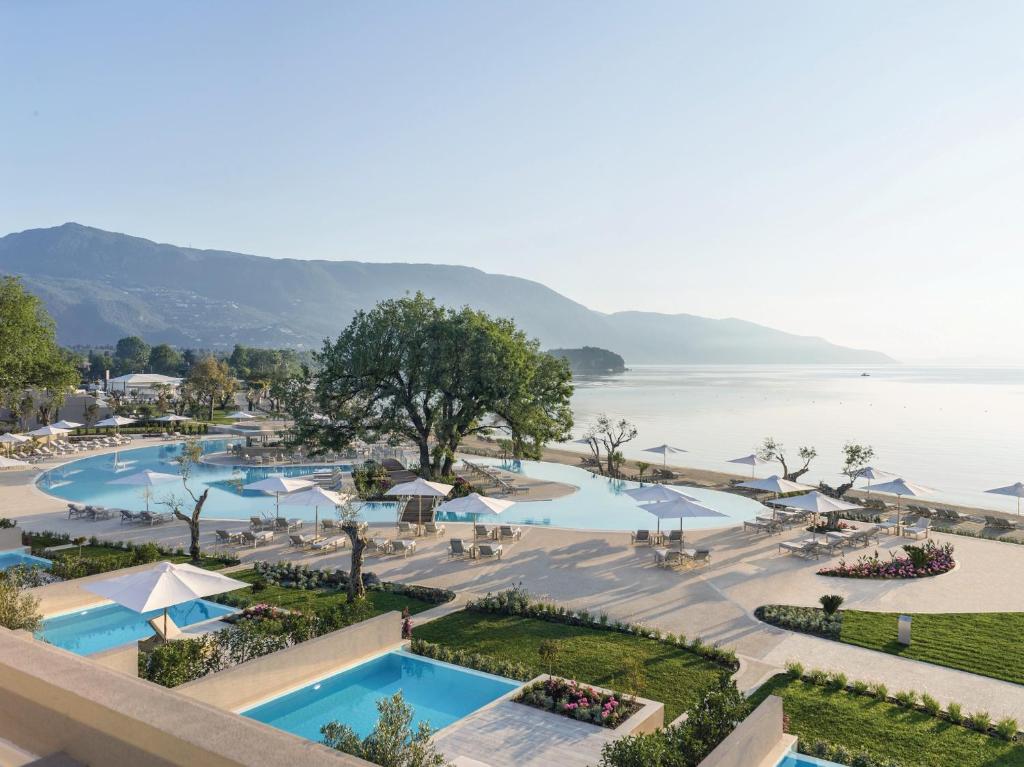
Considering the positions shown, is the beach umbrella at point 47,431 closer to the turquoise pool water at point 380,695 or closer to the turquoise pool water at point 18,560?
the turquoise pool water at point 18,560

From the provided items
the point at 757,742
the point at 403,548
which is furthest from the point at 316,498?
the point at 757,742

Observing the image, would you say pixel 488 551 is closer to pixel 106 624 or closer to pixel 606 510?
pixel 106 624

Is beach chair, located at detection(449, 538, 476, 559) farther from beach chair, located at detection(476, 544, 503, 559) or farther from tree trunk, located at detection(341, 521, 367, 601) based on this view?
tree trunk, located at detection(341, 521, 367, 601)

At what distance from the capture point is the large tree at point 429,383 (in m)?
28.0

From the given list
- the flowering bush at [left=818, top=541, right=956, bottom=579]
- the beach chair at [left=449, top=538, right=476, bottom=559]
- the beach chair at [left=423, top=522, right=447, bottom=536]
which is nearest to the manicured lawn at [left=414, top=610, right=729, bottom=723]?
the beach chair at [left=449, top=538, right=476, bottom=559]

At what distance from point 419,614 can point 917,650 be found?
9.03 m

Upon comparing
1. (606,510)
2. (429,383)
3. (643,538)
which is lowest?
(606,510)

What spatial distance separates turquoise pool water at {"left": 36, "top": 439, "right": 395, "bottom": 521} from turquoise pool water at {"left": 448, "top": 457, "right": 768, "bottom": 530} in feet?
16.9

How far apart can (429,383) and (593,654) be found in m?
18.0

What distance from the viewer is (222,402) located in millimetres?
66125

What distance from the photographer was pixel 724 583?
1574 centimetres

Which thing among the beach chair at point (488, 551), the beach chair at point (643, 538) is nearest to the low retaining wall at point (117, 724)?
the beach chair at point (488, 551)

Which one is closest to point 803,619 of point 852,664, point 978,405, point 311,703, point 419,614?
point 852,664

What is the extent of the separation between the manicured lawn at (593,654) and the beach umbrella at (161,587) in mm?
3647
